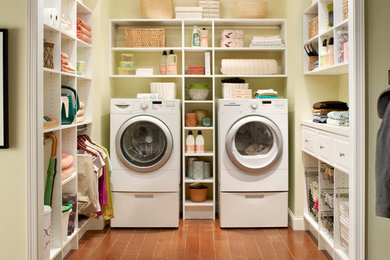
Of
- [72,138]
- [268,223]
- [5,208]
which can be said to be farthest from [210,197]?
[5,208]

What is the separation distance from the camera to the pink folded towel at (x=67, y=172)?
329cm

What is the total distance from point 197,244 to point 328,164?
4.33 ft

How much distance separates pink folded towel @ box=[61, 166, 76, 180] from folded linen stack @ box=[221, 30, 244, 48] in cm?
209

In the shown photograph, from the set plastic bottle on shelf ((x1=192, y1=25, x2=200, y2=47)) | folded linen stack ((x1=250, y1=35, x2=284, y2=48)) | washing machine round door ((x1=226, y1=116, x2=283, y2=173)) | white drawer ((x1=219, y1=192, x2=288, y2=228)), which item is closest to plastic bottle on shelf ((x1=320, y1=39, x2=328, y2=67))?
washing machine round door ((x1=226, y1=116, x2=283, y2=173))

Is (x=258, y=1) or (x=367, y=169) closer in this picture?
(x=367, y=169)

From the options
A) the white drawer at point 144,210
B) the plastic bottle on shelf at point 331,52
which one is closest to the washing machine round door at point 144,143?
the white drawer at point 144,210

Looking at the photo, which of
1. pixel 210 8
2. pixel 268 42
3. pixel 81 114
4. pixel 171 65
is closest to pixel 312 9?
pixel 268 42

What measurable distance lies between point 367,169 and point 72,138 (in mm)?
2314

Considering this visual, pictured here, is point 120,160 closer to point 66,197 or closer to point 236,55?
point 66,197

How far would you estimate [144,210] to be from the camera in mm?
A: 4199

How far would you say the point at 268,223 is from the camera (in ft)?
13.8

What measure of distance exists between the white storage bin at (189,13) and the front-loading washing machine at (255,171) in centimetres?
106

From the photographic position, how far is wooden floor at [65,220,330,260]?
137 inches

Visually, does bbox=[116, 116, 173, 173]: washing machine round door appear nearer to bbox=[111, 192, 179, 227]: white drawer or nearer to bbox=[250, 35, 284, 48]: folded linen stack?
bbox=[111, 192, 179, 227]: white drawer
